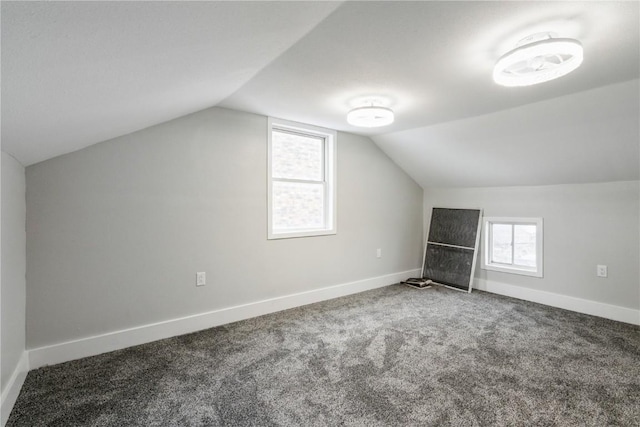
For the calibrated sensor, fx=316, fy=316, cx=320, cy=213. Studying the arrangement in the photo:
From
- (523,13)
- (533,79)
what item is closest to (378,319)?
(533,79)

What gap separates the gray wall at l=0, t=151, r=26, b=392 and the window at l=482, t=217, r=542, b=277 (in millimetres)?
4634

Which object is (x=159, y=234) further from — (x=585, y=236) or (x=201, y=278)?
(x=585, y=236)

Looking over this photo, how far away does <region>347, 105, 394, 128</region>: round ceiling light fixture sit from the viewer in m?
2.66

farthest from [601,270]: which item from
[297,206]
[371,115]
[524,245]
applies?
[297,206]

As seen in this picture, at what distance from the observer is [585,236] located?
11.1 feet

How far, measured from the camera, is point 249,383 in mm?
2043

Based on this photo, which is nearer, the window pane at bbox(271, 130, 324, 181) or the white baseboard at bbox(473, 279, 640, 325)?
the white baseboard at bbox(473, 279, 640, 325)

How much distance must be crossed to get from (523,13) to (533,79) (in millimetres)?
492

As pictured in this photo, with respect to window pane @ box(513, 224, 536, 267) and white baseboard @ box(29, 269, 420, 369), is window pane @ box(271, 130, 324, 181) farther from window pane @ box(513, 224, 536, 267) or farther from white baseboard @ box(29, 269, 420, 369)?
window pane @ box(513, 224, 536, 267)

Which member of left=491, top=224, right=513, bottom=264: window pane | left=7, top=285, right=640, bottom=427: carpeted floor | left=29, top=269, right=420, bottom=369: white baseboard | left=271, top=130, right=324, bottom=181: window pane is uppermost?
left=271, top=130, right=324, bottom=181: window pane

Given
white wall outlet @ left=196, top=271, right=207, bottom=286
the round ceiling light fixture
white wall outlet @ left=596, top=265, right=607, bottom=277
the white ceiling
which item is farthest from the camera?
white wall outlet @ left=596, top=265, right=607, bottom=277

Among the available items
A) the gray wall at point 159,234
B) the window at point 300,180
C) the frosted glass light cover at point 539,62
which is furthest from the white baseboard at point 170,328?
the frosted glass light cover at point 539,62

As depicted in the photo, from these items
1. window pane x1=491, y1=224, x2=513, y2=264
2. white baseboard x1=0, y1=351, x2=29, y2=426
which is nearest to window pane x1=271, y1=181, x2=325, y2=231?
white baseboard x1=0, y1=351, x2=29, y2=426

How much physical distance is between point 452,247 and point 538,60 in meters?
3.00
